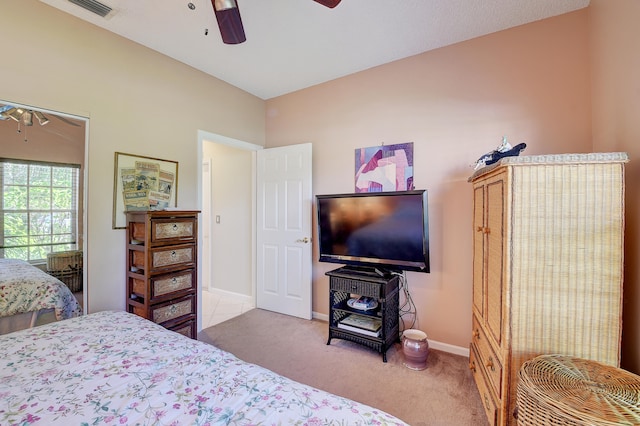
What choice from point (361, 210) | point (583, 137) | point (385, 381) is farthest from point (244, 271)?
point (583, 137)

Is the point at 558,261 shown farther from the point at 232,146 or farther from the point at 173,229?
the point at 232,146

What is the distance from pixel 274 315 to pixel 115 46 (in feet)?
10.4

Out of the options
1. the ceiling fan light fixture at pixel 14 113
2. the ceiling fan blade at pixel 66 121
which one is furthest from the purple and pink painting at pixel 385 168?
the ceiling fan light fixture at pixel 14 113

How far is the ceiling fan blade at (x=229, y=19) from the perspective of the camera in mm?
1481

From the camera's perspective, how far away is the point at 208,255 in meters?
4.55

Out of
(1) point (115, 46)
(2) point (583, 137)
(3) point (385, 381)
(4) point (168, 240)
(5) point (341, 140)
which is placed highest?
(1) point (115, 46)

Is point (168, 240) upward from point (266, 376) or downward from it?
upward

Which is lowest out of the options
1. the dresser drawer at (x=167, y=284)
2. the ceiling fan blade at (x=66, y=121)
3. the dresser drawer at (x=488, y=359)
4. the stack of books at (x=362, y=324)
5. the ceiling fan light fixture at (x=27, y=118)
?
the stack of books at (x=362, y=324)

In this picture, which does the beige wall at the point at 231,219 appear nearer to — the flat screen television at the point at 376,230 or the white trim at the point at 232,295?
the white trim at the point at 232,295

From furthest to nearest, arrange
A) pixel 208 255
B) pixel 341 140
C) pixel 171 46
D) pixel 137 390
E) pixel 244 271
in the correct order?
pixel 208 255, pixel 244 271, pixel 341 140, pixel 171 46, pixel 137 390

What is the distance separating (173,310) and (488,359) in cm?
243

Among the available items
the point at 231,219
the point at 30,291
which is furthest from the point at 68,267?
the point at 231,219

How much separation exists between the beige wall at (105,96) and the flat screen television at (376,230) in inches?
60.3

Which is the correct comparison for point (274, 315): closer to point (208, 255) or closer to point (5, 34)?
point (208, 255)
